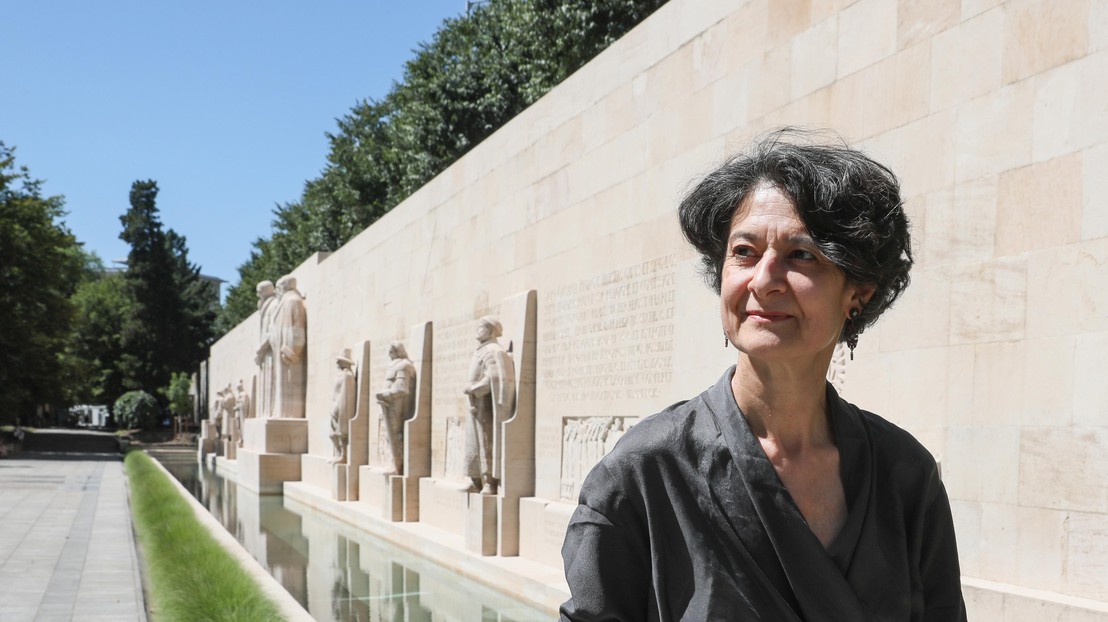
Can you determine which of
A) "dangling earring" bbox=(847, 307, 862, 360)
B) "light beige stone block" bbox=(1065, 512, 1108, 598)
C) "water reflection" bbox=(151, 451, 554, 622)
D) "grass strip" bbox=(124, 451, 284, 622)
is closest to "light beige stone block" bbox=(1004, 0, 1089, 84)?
"light beige stone block" bbox=(1065, 512, 1108, 598)

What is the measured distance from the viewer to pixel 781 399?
4.83 ft

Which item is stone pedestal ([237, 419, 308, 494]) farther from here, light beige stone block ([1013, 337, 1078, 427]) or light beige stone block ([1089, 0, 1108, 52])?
light beige stone block ([1089, 0, 1108, 52])

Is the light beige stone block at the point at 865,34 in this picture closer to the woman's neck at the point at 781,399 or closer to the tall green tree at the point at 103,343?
the woman's neck at the point at 781,399

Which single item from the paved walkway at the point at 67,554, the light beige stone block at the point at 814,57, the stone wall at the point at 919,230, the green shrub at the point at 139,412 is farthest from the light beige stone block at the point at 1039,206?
the green shrub at the point at 139,412

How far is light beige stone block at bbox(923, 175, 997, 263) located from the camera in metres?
4.76

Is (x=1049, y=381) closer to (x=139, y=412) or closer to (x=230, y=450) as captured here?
(x=230, y=450)

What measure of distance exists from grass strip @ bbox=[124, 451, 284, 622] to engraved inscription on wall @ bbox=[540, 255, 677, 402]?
9.26 ft

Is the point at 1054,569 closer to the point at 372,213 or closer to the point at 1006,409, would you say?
the point at 1006,409

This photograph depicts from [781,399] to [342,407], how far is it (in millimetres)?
15220

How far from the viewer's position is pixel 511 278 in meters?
10.4

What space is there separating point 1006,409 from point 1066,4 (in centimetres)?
166

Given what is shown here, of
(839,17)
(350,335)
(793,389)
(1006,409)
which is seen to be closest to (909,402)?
(1006,409)

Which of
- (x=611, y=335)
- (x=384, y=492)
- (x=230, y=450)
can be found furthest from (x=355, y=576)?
(x=230, y=450)

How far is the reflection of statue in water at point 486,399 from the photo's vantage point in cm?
973
